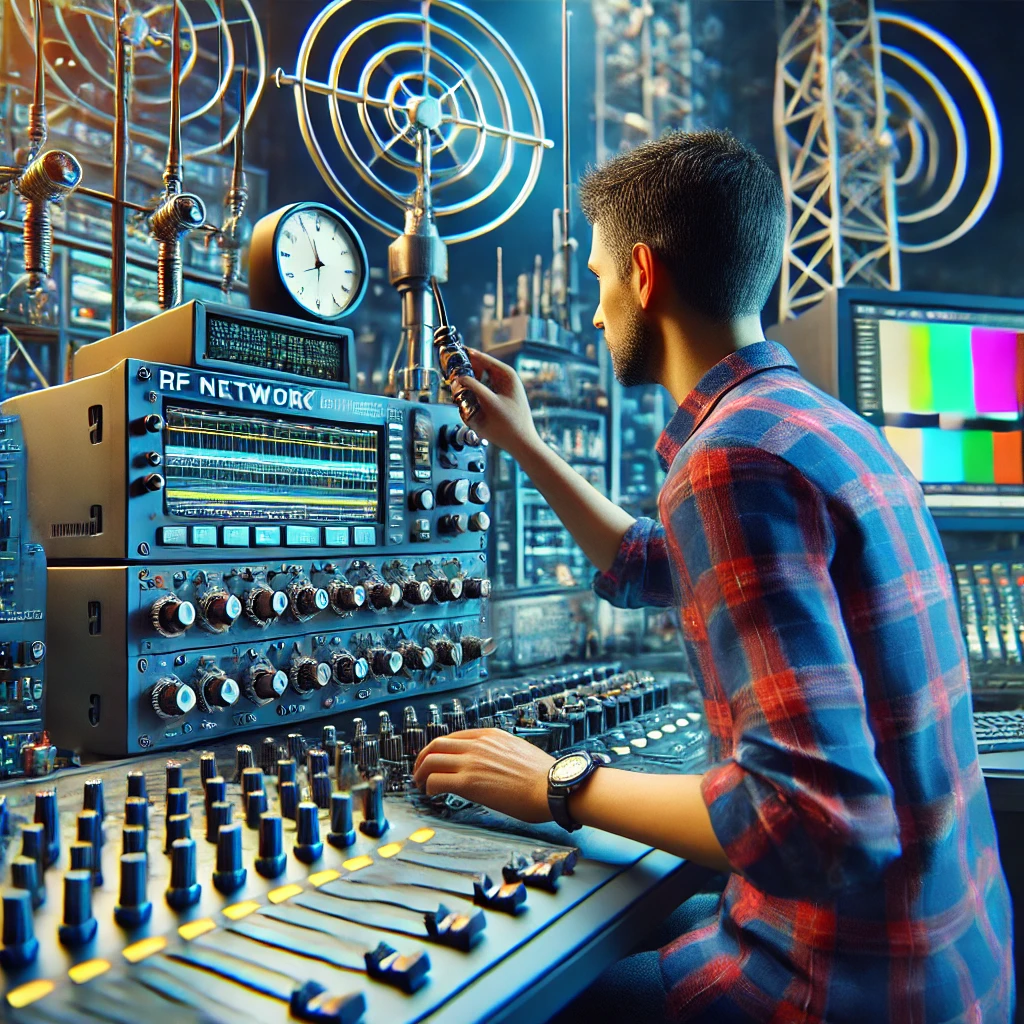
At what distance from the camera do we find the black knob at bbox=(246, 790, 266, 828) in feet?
2.77

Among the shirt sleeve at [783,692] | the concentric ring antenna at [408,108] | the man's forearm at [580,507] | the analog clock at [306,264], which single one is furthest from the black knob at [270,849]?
the concentric ring antenna at [408,108]

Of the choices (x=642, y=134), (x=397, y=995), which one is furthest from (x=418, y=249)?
(x=642, y=134)

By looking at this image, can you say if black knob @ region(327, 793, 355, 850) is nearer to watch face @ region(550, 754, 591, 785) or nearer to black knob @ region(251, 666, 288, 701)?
watch face @ region(550, 754, 591, 785)

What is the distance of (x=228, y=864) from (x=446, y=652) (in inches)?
32.5

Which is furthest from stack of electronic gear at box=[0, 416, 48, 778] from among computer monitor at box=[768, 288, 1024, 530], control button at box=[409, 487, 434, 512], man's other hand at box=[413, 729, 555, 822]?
computer monitor at box=[768, 288, 1024, 530]

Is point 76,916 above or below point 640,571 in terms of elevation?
below

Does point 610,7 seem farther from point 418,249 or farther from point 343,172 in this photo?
point 418,249

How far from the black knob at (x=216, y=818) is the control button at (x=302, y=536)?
562 mm

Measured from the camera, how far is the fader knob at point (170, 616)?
3.76 ft

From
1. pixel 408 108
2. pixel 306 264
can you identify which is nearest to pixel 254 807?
pixel 306 264

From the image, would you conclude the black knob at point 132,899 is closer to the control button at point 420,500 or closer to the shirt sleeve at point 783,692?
the shirt sleeve at point 783,692

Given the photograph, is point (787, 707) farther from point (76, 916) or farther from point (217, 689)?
point (217, 689)

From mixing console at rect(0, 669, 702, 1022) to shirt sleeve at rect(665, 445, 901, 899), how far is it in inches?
→ 7.7

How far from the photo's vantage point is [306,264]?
1.55m
